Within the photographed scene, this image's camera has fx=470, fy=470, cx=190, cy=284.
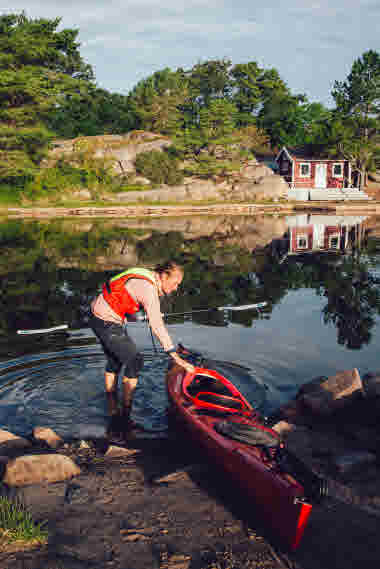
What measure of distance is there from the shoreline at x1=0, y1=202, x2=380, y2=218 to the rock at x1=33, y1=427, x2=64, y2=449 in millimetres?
37381

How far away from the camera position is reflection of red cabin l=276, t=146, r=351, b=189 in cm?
5781

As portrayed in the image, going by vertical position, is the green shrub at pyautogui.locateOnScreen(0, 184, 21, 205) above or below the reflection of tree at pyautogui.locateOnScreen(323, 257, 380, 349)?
above

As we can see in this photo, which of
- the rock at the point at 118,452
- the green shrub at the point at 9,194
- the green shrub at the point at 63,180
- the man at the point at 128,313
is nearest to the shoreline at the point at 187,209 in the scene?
the green shrub at the point at 9,194

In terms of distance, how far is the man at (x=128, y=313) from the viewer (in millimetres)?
5598

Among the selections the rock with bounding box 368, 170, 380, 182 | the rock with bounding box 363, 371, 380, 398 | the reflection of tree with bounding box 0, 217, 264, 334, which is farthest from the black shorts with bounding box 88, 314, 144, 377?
the rock with bounding box 368, 170, 380, 182

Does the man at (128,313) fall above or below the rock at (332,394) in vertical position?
above

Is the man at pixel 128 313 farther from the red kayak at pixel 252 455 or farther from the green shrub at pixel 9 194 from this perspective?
the green shrub at pixel 9 194

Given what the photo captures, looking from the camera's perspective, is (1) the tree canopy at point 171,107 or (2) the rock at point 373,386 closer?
(2) the rock at point 373,386

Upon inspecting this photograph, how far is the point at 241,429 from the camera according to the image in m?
4.78

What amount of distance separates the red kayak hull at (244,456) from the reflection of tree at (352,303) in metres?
4.52

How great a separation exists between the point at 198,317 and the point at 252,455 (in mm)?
7240

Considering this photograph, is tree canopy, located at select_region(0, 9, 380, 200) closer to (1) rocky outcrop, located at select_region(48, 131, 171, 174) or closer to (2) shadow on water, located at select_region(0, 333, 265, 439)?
(1) rocky outcrop, located at select_region(48, 131, 171, 174)

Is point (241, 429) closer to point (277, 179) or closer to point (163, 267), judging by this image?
point (163, 267)

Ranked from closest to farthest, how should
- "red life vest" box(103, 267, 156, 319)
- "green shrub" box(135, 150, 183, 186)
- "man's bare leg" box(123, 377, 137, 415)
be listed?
"red life vest" box(103, 267, 156, 319) → "man's bare leg" box(123, 377, 137, 415) → "green shrub" box(135, 150, 183, 186)
